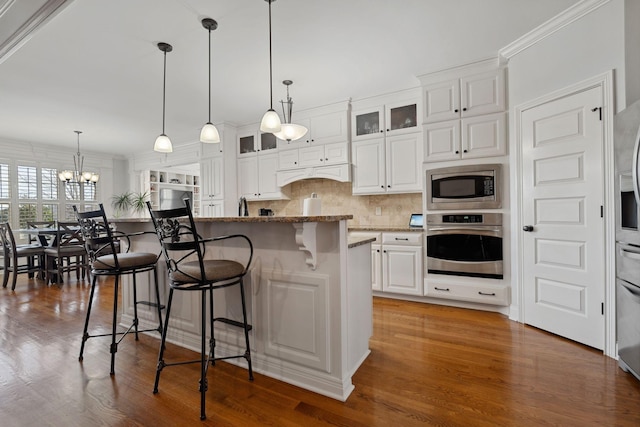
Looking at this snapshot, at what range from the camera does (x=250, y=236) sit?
78.9 inches

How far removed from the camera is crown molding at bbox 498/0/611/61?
7.35 feet

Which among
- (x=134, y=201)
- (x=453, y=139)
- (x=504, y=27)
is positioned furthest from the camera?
(x=134, y=201)

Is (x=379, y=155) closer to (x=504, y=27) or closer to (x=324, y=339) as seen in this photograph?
(x=504, y=27)

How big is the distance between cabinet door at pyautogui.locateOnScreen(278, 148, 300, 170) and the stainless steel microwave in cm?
202

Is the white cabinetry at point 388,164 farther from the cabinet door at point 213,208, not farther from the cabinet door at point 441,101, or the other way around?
the cabinet door at point 213,208

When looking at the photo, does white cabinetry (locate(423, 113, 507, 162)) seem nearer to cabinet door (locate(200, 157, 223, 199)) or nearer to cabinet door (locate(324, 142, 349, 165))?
cabinet door (locate(324, 142, 349, 165))

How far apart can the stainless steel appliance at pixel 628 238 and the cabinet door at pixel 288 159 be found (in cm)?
348

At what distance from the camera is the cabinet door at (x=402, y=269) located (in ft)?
11.2

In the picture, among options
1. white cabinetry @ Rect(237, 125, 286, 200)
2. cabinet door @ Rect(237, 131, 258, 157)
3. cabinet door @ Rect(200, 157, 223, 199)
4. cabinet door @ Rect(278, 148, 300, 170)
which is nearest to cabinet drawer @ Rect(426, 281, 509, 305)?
cabinet door @ Rect(278, 148, 300, 170)

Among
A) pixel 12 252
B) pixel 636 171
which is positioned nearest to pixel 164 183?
pixel 12 252

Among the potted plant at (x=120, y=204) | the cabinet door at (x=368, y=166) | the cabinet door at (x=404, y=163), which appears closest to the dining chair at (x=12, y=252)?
the potted plant at (x=120, y=204)

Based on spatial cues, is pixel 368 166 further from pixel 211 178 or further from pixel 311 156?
pixel 211 178

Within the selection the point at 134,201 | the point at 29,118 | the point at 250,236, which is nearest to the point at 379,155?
the point at 250,236

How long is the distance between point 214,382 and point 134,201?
6.78 metres
